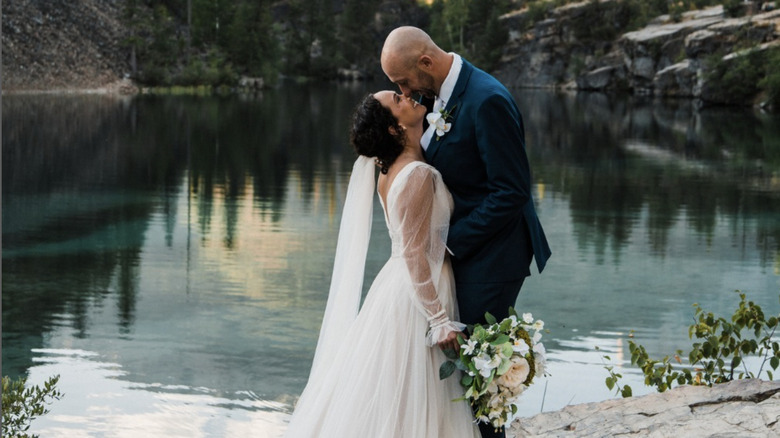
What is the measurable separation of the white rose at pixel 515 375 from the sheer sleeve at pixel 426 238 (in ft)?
0.62

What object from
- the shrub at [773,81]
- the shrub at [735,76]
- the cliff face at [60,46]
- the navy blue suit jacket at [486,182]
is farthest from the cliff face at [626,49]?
the navy blue suit jacket at [486,182]

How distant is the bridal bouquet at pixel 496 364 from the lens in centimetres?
274

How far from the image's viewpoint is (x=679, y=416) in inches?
146

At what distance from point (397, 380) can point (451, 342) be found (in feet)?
0.61

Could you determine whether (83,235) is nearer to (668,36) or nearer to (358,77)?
(668,36)

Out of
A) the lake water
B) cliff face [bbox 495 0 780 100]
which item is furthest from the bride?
cliff face [bbox 495 0 780 100]

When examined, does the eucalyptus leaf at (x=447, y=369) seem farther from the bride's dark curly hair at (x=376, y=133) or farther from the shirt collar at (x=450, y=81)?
the shirt collar at (x=450, y=81)

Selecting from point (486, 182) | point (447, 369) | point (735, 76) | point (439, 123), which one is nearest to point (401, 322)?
point (447, 369)

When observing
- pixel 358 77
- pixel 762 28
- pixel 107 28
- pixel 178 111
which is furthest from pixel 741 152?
pixel 358 77

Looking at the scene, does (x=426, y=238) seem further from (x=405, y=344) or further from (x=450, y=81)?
(x=450, y=81)

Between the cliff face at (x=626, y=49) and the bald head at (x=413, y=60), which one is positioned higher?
the cliff face at (x=626, y=49)

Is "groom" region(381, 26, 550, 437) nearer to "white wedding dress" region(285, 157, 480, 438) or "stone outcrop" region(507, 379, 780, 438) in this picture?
Answer: "white wedding dress" region(285, 157, 480, 438)

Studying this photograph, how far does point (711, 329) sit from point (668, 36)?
5591 cm

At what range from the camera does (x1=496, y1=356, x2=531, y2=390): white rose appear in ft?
9.11
